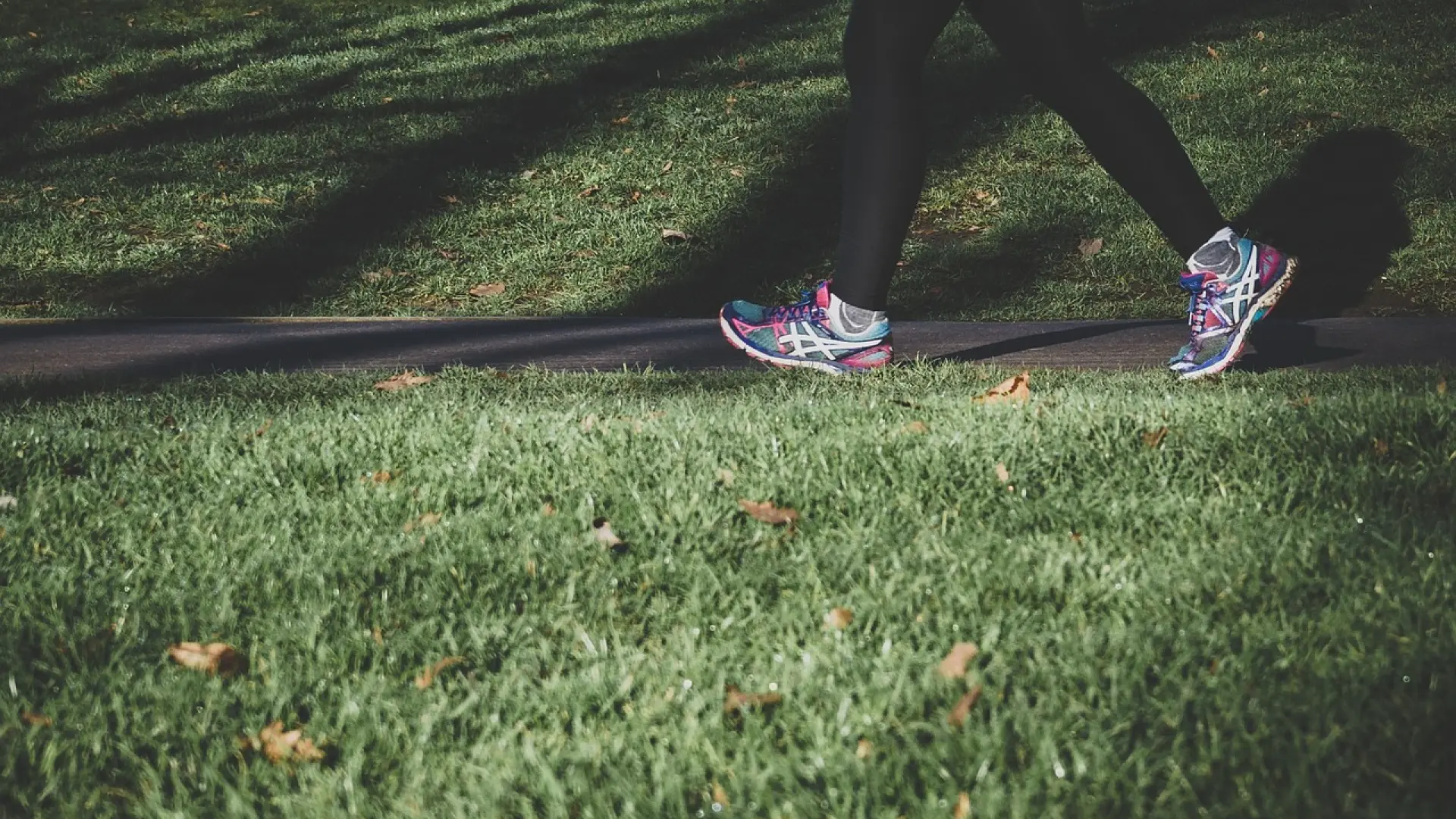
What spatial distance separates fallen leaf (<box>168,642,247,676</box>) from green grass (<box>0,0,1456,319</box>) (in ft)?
14.4

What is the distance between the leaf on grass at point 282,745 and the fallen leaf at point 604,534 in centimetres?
68

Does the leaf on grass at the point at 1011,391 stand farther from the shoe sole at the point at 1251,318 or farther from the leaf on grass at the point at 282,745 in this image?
the leaf on grass at the point at 282,745

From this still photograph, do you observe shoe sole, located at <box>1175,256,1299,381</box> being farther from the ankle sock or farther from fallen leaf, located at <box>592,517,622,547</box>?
fallen leaf, located at <box>592,517,622,547</box>

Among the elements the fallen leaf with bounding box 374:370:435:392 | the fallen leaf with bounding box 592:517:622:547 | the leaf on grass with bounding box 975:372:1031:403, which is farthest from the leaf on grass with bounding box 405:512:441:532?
the fallen leaf with bounding box 374:370:435:392

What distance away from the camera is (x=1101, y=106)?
3.19 meters

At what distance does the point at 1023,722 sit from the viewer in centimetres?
165

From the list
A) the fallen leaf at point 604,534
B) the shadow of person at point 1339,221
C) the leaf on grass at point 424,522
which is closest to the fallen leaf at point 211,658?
the leaf on grass at point 424,522

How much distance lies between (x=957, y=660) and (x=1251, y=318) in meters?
1.98

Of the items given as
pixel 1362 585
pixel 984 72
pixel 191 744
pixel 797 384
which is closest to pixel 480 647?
pixel 191 744

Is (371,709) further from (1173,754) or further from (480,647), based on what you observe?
(1173,754)

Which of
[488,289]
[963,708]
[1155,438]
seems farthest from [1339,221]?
[963,708]

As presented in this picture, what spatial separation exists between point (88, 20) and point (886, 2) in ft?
39.5

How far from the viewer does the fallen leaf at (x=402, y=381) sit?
4008mm

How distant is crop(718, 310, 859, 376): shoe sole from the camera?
368cm
